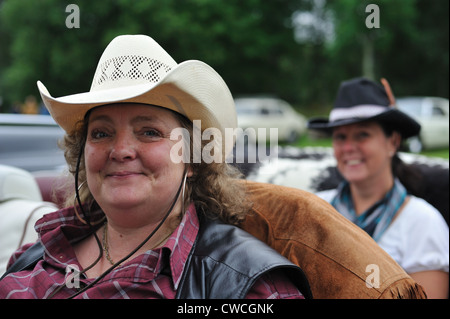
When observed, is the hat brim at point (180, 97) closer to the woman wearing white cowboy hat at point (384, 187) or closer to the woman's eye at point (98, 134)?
the woman's eye at point (98, 134)

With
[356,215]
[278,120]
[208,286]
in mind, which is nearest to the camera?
[208,286]

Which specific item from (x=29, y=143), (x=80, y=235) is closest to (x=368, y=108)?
(x=80, y=235)

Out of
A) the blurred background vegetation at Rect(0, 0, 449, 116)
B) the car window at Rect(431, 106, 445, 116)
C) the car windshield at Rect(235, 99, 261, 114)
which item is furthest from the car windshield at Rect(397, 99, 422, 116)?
the car windshield at Rect(235, 99, 261, 114)

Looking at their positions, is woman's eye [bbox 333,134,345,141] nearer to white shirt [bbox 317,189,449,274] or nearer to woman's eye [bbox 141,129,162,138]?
white shirt [bbox 317,189,449,274]

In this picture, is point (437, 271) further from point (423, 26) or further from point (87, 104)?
point (423, 26)

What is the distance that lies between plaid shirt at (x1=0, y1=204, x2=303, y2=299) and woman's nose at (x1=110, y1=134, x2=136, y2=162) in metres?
0.32

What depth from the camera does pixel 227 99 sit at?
1724 millimetres

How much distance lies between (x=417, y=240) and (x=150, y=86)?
5.51 ft

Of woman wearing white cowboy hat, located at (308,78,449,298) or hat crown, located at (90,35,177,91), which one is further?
woman wearing white cowboy hat, located at (308,78,449,298)

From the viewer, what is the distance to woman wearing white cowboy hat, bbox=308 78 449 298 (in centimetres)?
232

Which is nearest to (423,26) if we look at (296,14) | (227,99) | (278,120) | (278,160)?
(296,14)

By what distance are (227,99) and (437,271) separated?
149cm

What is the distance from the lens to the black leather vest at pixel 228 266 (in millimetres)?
1390

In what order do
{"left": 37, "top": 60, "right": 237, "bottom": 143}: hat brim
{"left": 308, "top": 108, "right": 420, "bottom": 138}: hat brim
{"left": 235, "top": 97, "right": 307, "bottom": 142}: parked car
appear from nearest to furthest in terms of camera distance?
{"left": 37, "top": 60, "right": 237, "bottom": 143}: hat brim → {"left": 308, "top": 108, "right": 420, "bottom": 138}: hat brim → {"left": 235, "top": 97, "right": 307, "bottom": 142}: parked car
